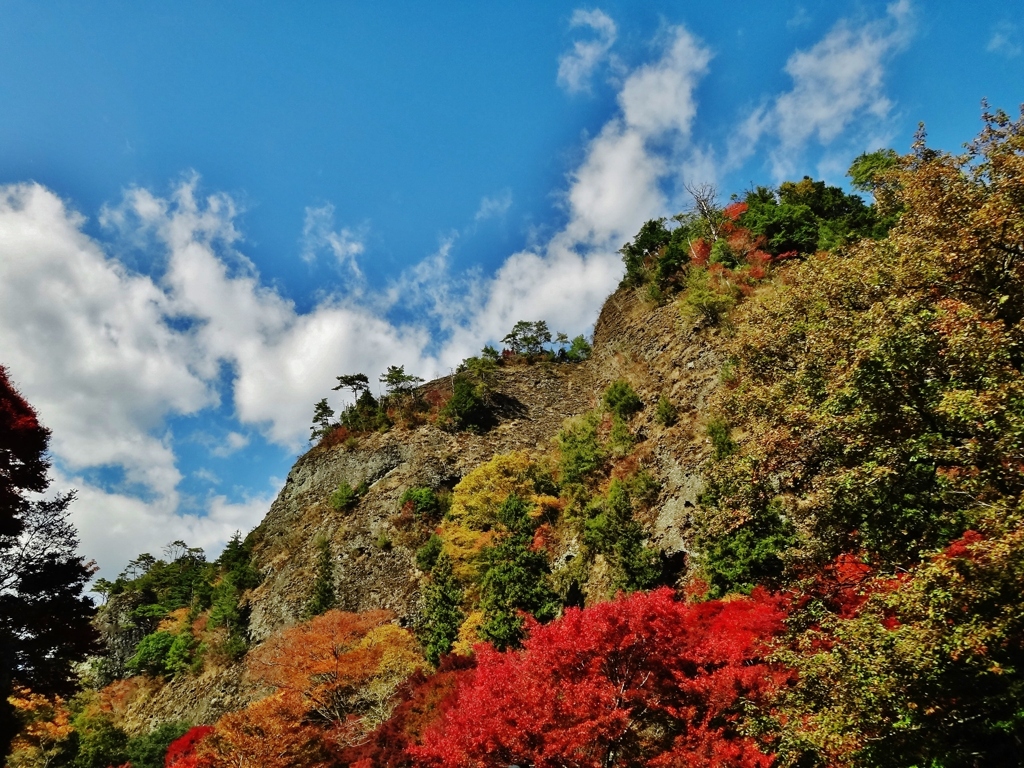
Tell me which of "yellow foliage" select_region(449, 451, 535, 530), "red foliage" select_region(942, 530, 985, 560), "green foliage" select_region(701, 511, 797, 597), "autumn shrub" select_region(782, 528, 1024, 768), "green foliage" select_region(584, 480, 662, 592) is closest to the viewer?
"autumn shrub" select_region(782, 528, 1024, 768)

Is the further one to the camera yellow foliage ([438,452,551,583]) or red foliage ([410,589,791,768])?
yellow foliage ([438,452,551,583])

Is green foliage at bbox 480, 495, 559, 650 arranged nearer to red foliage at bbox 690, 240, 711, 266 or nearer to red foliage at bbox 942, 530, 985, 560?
red foliage at bbox 942, 530, 985, 560

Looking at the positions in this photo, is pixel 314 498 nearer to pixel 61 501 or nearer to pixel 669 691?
pixel 61 501

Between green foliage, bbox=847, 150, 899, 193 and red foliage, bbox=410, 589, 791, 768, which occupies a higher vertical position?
green foliage, bbox=847, 150, 899, 193

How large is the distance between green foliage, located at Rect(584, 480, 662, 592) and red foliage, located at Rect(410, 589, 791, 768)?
20.7 ft

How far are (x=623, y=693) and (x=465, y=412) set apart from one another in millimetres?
35374

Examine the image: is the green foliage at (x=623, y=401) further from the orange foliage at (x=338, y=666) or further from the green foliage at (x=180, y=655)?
the green foliage at (x=180, y=655)

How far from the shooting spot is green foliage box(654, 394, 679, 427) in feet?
88.9

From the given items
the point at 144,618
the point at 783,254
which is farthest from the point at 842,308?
the point at 144,618

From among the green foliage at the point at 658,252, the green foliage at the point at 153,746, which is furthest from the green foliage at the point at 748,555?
the green foliage at the point at 153,746

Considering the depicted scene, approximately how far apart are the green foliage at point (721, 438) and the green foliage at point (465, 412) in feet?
90.4

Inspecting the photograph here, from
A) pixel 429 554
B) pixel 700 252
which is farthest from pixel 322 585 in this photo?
pixel 700 252

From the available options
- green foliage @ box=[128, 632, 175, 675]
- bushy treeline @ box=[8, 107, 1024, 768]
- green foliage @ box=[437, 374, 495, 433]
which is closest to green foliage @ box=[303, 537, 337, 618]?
bushy treeline @ box=[8, 107, 1024, 768]

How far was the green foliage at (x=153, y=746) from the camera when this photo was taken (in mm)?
33344
